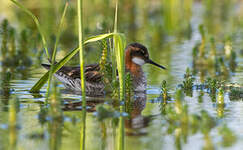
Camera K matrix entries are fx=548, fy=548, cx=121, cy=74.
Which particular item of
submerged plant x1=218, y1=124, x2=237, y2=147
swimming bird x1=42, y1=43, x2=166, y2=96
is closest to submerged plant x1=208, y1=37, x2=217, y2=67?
swimming bird x1=42, y1=43, x2=166, y2=96

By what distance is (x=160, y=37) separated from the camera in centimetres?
1397

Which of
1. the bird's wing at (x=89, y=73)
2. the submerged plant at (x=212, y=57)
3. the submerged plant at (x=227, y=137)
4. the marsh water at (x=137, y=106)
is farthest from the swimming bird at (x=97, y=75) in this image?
the submerged plant at (x=227, y=137)

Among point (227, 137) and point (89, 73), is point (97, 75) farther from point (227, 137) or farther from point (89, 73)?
point (227, 137)

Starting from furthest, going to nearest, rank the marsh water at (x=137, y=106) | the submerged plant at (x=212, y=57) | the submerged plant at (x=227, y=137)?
the submerged plant at (x=212, y=57), the marsh water at (x=137, y=106), the submerged plant at (x=227, y=137)

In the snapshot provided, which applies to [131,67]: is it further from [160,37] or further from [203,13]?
[203,13]

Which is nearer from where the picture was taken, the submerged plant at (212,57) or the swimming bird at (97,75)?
the swimming bird at (97,75)

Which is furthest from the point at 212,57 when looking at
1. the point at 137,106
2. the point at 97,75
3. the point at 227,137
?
the point at 227,137

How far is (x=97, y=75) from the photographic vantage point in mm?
8859

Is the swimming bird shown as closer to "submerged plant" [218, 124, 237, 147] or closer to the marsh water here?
the marsh water

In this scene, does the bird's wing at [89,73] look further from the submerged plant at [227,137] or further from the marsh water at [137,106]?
the submerged plant at [227,137]

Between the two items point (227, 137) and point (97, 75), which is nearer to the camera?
point (227, 137)

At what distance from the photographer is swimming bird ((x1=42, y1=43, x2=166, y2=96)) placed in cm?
860

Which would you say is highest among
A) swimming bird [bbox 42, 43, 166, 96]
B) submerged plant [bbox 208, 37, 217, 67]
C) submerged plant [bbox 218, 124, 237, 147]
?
submerged plant [bbox 208, 37, 217, 67]

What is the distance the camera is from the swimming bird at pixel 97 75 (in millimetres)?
8602
